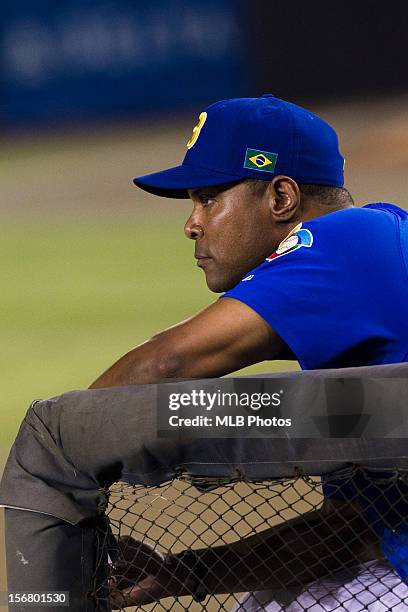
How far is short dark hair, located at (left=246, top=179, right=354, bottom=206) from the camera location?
7.29 feet

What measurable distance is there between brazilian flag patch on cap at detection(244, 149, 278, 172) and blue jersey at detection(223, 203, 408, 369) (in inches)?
12.0

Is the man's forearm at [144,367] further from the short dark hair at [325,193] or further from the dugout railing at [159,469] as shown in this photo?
the short dark hair at [325,193]

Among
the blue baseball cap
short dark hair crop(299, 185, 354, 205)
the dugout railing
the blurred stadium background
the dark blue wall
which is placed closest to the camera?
the dugout railing

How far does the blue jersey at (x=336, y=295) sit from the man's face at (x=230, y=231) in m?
0.34

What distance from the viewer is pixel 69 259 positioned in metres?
9.34

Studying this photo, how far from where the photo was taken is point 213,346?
1.78 m

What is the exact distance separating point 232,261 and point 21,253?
756 cm

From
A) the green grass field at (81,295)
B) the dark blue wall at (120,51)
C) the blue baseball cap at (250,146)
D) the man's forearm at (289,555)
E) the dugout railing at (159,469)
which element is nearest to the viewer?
the dugout railing at (159,469)

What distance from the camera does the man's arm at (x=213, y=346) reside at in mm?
1782

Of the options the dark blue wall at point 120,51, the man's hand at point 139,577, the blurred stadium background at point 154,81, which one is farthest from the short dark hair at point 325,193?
the dark blue wall at point 120,51

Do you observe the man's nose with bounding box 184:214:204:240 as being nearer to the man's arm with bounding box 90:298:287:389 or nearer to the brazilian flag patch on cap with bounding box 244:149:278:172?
the brazilian flag patch on cap with bounding box 244:149:278:172

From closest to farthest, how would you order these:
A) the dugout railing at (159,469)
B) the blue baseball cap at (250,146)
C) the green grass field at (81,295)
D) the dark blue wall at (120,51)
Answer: the dugout railing at (159,469), the blue baseball cap at (250,146), the green grass field at (81,295), the dark blue wall at (120,51)

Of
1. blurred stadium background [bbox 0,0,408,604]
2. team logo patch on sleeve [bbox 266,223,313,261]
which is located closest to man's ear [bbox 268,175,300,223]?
team logo patch on sleeve [bbox 266,223,313,261]

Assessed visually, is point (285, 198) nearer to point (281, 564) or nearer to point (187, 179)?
point (187, 179)
